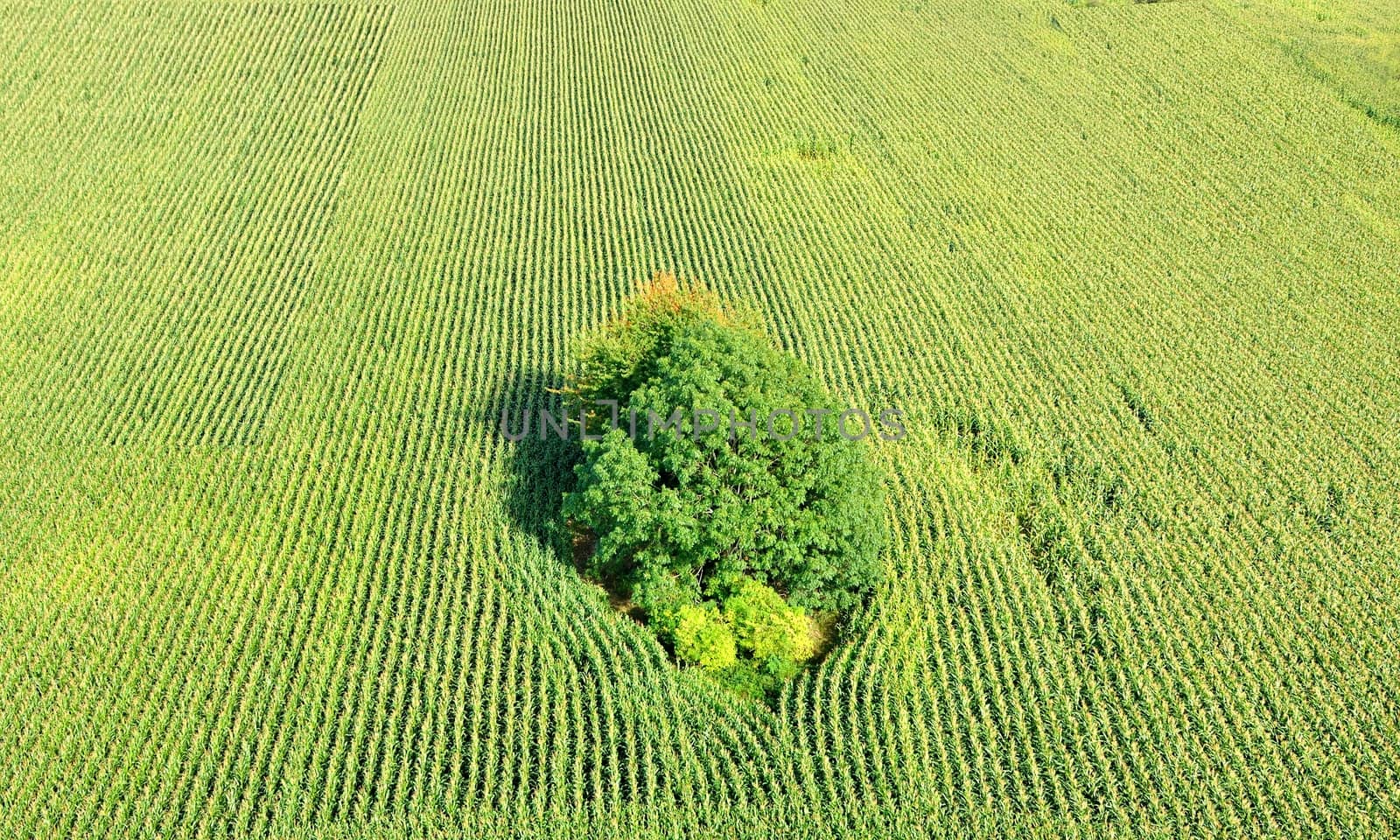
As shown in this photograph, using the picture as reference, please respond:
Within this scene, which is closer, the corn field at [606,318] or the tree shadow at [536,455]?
the corn field at [606,318]

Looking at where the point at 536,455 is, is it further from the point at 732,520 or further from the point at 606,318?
the point at 732,520

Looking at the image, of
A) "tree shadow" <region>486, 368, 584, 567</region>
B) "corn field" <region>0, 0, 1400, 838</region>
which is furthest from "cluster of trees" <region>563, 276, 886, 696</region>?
"tree shadow" <region>486, 368, 584, 567</region>

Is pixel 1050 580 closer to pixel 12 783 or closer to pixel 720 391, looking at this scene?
pixel 720 391

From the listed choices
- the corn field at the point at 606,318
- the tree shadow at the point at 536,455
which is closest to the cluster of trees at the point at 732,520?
the corn field at the point at 606,318

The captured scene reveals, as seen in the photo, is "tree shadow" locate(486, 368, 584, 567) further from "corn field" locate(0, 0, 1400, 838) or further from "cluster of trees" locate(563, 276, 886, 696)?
"cluster of trees" locate(563, 276, 886, 696)

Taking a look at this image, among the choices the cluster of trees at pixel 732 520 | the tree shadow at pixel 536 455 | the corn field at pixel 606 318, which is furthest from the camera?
the tree shadow at pixel 536 455

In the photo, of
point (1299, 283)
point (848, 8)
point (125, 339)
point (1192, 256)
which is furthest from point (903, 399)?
point (848, 8)

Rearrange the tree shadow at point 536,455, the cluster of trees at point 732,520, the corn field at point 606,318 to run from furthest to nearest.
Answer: the tree shadow at point 536,455, the cluster of trees at point 732,520, the corn field at point 606,318

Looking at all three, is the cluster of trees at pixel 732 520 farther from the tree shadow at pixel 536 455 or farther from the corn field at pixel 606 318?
the tree shadow at pixel 536 455
